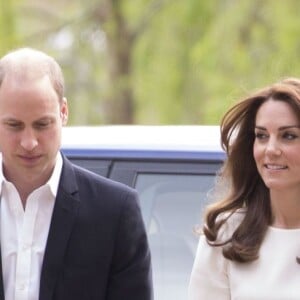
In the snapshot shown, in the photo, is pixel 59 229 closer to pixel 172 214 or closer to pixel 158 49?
pixel 172 214

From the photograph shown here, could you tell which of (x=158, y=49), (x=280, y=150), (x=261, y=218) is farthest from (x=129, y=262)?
(x=158, y=49)

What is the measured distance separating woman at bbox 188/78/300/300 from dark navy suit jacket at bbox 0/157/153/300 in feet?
0.81

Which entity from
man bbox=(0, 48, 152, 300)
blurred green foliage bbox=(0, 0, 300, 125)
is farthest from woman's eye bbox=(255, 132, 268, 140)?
blurred green foliage bbox=(0, 0, 300, 125)

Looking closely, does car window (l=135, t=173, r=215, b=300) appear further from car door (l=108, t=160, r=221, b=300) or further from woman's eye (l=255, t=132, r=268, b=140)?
woman's eye (l=255, t=132, r=268, b=140)

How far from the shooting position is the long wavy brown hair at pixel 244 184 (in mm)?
3875

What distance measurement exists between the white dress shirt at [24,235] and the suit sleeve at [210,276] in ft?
1.72

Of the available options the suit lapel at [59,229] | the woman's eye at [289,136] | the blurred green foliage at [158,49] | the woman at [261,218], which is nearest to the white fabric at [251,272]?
the woman at [261,218]

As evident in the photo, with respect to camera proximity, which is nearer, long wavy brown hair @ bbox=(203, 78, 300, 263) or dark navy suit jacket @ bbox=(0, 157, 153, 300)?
dark navy suit jacket @ bbox=(0, 157, 153, 300)

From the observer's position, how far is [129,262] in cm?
374

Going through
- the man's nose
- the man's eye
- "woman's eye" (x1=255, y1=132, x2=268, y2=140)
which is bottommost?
"woman's eye" (x1=255, y1=132, x2=268, y2=140)

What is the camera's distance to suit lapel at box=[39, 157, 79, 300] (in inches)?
143

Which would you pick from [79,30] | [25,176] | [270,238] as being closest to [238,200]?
[270,238]

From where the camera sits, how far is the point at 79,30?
45.5 ft

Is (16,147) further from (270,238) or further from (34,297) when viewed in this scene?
(270,238)
